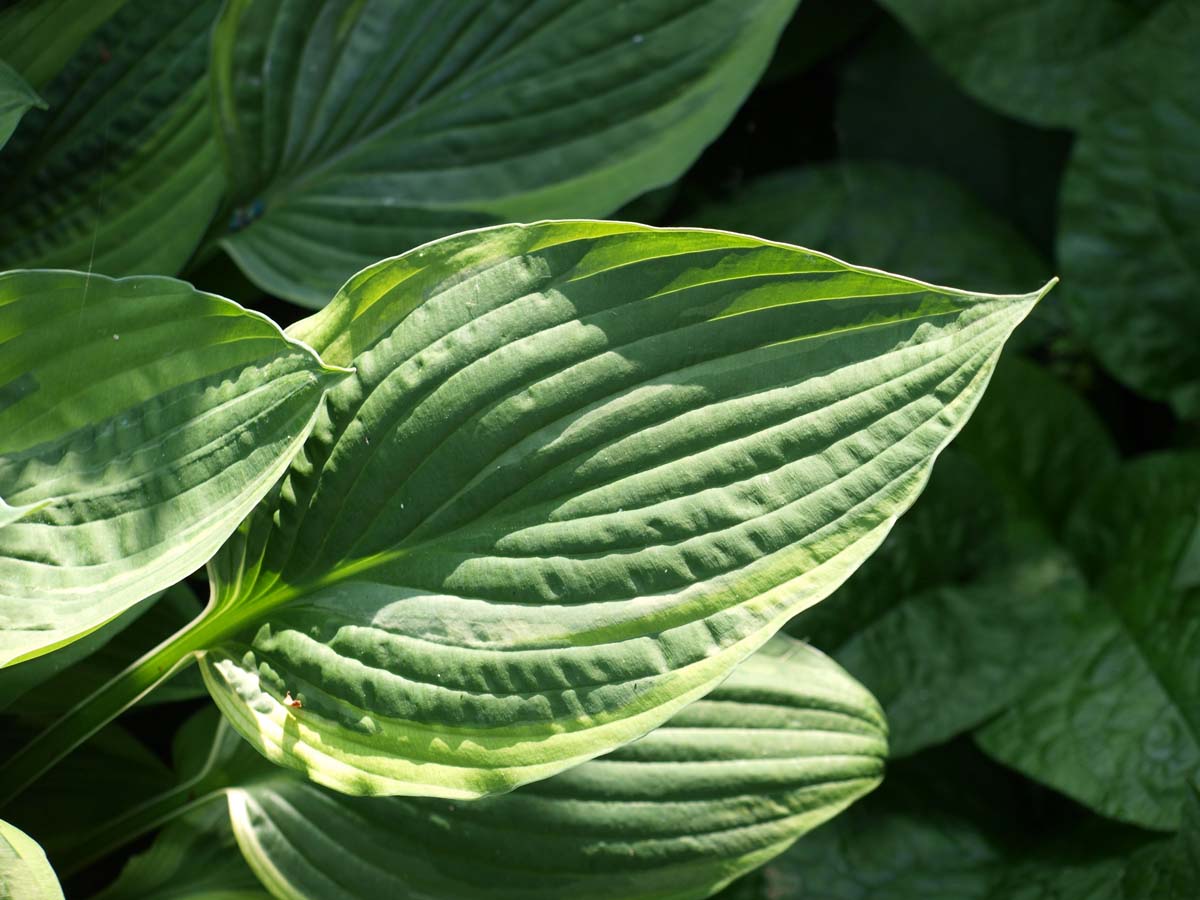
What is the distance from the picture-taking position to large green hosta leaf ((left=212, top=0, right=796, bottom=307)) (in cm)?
74

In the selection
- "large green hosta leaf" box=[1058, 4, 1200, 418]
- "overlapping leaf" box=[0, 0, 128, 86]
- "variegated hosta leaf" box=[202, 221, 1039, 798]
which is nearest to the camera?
"variegated hosta leaf" box=[202, 221, 1039, 798]

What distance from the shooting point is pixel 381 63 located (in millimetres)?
743

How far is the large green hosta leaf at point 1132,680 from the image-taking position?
30.7 inches

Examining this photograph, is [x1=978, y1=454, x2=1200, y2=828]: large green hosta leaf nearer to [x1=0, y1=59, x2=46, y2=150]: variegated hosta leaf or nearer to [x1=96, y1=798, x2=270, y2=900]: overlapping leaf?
[x1=96, y1=798, x2=270, y2=900]: overlapping leaf

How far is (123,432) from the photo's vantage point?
504mm

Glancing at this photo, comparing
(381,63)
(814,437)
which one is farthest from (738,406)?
(381,63)

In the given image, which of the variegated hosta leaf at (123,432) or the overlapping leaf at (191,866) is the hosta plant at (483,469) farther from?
the overlapping leaf at (191,866)

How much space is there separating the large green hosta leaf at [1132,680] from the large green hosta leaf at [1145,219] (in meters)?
0.12

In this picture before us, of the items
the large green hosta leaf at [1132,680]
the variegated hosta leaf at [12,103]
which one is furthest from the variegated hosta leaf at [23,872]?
the large green hosta leaf at [1132,680]

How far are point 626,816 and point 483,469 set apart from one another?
0.23 meters

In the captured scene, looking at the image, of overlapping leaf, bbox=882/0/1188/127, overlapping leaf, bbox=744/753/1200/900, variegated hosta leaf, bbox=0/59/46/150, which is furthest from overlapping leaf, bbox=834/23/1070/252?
variegated hosta leaf, bbox=0/59/46/150

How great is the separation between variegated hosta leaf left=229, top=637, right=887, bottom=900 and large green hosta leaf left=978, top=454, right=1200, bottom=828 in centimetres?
29

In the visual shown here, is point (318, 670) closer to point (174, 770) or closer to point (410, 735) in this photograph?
point (410, 735)

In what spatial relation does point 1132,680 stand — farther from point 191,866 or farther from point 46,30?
point 46,30
